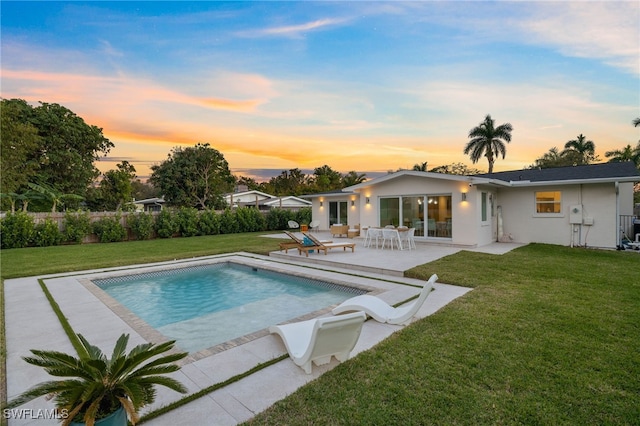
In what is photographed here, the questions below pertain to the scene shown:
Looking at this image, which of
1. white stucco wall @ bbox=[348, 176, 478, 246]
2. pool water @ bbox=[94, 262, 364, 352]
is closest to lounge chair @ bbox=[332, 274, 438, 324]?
pool water @ bbox=[94, 262, 364, 352]

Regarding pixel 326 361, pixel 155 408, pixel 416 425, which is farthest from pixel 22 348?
pixel 416 425

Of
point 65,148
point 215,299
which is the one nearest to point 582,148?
point 215,299

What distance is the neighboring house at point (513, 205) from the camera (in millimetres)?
12633

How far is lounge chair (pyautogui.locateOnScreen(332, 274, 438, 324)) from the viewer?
473 cm

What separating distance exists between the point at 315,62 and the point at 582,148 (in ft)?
127

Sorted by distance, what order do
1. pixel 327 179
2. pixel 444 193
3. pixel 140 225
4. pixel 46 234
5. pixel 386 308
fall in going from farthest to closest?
pixel 327 179 → pixel 140 225 → pixel 46 234 → pixel 444 193 → pixel 386 308

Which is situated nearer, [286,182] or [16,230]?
[16,230]

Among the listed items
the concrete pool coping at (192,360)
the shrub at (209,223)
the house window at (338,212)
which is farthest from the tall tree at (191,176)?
the concrete pool coping at (192,360)

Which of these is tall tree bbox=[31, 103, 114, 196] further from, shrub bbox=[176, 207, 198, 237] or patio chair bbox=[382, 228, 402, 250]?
patio chair bbox=[382, 228, 402, 250]

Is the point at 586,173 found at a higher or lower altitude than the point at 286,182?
lower

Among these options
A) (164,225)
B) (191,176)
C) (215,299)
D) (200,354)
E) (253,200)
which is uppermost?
(191,176)

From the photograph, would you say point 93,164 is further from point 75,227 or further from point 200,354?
point 200,354

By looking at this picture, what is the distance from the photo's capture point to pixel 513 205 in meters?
14.7

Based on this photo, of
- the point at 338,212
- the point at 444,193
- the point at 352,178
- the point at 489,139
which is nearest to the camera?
the point at 444,193
